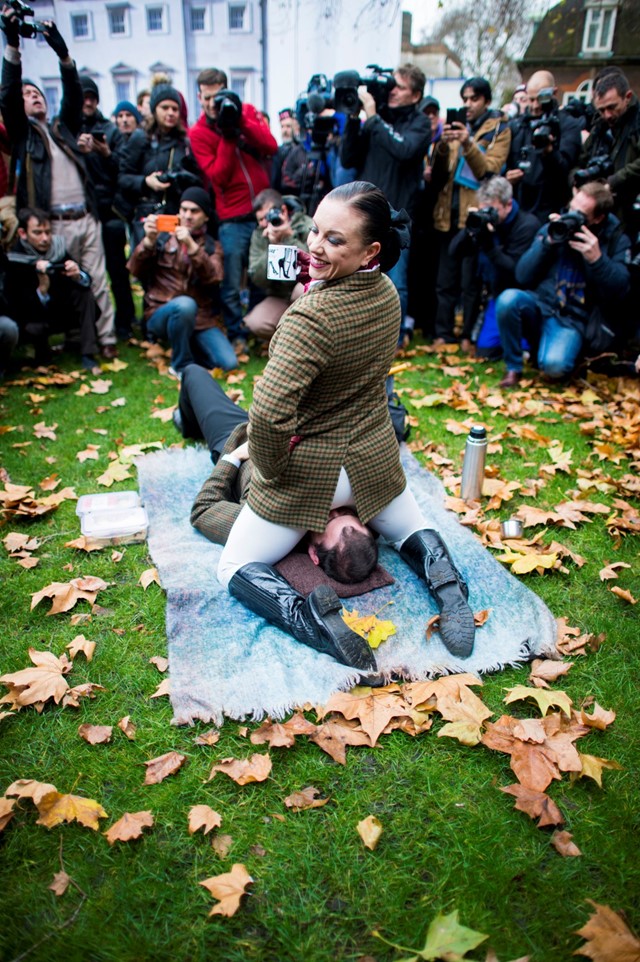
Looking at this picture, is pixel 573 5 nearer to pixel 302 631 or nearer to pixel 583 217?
pixel 583 217

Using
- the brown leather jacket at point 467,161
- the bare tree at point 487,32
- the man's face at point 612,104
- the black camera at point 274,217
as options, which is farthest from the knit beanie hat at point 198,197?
the bare tree at point 487,32

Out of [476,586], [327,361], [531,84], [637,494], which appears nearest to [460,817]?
[476,586]

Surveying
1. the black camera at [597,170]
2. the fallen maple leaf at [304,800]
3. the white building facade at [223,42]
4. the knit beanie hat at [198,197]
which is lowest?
the fallen maple leaf at [304,800]

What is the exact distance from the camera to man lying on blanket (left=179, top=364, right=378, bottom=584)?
111 inches

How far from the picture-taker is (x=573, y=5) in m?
15.5

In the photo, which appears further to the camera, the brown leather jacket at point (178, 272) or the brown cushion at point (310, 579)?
the brown leather jacket at point (178, 272)

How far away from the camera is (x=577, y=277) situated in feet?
17.5

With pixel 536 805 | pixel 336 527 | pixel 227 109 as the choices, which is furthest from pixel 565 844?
pixel 227 109

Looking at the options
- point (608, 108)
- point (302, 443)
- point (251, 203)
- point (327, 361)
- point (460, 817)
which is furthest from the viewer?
point (251, 203)

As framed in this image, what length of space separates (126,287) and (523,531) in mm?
5181

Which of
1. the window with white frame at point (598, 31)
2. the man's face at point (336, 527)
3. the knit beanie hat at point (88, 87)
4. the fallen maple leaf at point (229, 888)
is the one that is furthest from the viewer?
the window with white frame at point (598, 31)

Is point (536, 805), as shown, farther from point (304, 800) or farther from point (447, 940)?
point (304, 800)

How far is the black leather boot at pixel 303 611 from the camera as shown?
246 cm

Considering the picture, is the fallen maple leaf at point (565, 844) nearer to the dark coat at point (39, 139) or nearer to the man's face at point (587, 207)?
the man's face at point (587, 207)
